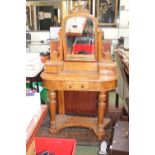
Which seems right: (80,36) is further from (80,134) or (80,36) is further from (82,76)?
(80,134)

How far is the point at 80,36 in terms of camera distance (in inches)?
112

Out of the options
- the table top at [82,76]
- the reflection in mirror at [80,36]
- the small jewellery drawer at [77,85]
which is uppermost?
the reflection in mirror at [80,36]

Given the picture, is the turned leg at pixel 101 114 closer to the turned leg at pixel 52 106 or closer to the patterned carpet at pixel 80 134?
the patterned carpet at pixel 80 134

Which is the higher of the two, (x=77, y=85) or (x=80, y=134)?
(x=77, y=85)

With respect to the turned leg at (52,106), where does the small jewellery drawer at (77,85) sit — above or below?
above

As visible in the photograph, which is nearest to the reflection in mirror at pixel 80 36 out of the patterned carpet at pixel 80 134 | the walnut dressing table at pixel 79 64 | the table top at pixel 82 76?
the walnut dressing table at pixel 79 64

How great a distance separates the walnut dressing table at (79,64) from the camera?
259cm

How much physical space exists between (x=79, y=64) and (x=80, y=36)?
34cm

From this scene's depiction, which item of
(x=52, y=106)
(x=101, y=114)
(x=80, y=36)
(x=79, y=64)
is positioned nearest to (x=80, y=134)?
(x=101, y=114)

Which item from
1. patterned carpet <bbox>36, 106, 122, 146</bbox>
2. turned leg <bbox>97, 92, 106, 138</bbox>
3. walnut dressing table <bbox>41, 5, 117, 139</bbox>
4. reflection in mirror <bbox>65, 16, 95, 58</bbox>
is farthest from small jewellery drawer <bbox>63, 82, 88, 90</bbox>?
patterned carpet <bbox>36, 106, 122, 146</bbox>

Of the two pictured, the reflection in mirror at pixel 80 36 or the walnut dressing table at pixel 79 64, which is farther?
the reflection in mirror at pixel 80 36
